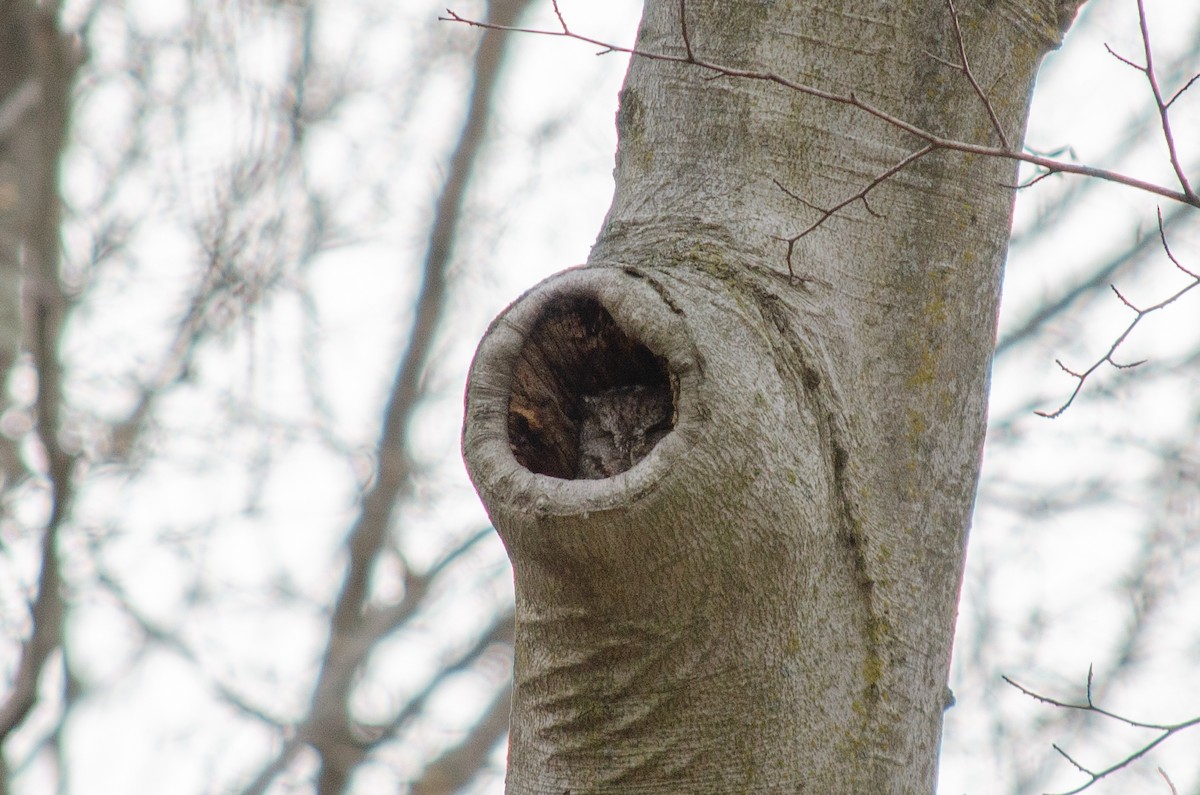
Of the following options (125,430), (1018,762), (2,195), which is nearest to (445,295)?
(125,430)

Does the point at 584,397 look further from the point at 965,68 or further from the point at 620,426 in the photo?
the point at 965,68

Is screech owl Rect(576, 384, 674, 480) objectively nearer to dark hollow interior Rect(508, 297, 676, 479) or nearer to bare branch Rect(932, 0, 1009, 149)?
dark hollow interior Rect(508, 297, 676, 479)

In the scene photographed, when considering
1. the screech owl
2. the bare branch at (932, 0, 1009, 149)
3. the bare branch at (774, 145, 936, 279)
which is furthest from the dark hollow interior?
the bare branch at (932, 0, 1009, 149)

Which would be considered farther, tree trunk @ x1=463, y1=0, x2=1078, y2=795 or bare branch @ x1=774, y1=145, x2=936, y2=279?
bare branch @ x1=774, y1=145, x2=936, y2=279

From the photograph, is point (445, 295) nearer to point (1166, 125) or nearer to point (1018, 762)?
point (1166, 125)

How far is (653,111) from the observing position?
4.19ft

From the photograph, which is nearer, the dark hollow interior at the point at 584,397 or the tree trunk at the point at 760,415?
the tree trunk at the point at 760,415

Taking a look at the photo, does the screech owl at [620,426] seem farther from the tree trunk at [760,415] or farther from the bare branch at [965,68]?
the bare branch at [965,68]

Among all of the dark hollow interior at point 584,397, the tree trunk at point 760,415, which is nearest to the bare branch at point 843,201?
the tree trunk at point 760,415

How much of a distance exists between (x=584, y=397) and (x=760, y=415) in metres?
0.23

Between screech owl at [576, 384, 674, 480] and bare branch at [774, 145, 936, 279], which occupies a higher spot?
bare branch at [774, 145, 936, 279]

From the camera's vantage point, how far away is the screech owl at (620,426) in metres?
1.14

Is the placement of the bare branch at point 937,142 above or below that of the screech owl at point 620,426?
above

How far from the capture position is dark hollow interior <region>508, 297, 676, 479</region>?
3.71 ft
